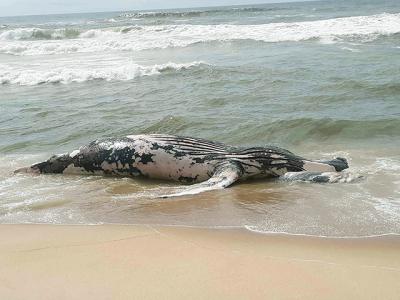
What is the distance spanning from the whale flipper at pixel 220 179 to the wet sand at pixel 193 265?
42.9 inches

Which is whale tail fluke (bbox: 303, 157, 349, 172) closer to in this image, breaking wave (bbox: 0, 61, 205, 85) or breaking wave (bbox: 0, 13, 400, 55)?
breaking wave (bbox: 0, 61, 205, 85)

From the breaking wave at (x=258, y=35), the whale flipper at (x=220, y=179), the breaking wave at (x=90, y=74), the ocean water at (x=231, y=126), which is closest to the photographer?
the ocean water at (x=231, y=126)

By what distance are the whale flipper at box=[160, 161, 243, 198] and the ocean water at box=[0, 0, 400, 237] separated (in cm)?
11

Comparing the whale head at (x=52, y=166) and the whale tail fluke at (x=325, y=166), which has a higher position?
the whale tail fluke at (x=325, y=166)

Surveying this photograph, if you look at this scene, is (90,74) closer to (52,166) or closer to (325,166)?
(52,166)

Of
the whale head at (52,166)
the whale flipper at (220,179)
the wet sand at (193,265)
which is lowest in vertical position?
the whale head at (52,166)

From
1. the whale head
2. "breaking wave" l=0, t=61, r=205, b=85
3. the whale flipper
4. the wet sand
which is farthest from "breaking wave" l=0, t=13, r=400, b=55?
the wet sand

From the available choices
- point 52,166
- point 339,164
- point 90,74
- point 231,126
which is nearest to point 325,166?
point 339,164

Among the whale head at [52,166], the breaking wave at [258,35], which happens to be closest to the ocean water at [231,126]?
the whale head at [52,166]

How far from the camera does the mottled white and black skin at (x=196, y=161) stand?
5957 mm

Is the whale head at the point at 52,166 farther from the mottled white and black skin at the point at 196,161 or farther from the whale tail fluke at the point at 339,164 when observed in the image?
the whale tail fluke at the point at 339,164

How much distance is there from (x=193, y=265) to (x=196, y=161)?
2712 millimetres

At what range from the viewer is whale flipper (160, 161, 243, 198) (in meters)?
5.39

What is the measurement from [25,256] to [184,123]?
541cm
